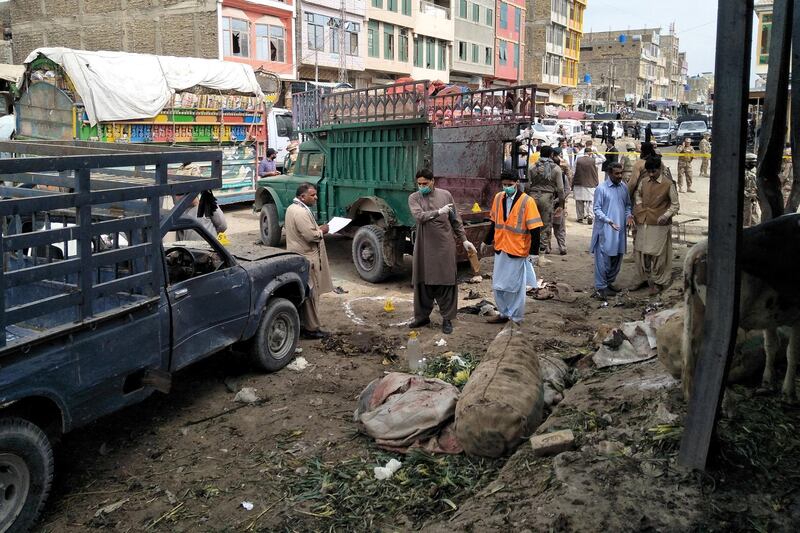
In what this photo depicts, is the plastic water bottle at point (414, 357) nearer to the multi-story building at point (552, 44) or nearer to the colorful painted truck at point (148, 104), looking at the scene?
the colorful painted truck at point (148, 104)

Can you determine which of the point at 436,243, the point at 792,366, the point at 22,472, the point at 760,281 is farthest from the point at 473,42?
the point at 22,472

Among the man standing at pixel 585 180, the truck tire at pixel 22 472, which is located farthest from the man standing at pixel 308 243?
the man standing at pixel 585 180

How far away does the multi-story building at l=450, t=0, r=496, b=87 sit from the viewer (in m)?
46.2

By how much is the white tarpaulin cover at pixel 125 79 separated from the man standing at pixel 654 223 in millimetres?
10705

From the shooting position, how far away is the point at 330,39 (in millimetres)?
33500

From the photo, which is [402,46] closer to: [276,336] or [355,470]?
[276,336]

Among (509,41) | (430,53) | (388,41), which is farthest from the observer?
(509,41)

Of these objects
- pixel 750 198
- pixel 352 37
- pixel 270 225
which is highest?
pixel 352 37

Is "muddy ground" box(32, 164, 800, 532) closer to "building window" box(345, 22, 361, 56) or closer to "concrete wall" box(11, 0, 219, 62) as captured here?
"concrete wall" box(11, 0, 219, 62)

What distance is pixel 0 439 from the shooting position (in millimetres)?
3480

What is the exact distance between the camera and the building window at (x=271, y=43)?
29.9 metres

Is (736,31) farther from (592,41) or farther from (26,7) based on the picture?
(592,41)

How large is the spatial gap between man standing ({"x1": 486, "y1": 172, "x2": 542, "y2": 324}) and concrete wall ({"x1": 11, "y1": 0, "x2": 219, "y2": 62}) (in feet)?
78.4

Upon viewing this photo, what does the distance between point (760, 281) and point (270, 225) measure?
9.87m
